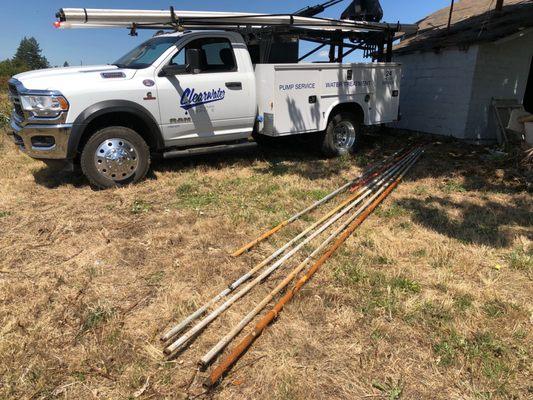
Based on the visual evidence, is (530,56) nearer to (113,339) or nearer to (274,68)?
(274,68)

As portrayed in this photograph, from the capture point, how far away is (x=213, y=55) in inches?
254

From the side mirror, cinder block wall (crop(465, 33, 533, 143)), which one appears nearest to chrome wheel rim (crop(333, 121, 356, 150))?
the side mirror

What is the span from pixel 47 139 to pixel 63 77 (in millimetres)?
834

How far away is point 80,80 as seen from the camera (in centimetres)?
549

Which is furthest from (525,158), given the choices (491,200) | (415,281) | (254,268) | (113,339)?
(113,339)

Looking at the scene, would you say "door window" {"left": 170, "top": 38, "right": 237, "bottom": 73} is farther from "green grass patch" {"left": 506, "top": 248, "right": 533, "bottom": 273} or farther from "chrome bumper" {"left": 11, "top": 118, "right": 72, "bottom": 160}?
"green grass patch" {"left": 506, "top": 248, "right": 533, "bottom": 273}

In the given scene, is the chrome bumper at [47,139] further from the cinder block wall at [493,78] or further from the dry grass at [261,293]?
the cinder block wall at [493,78]

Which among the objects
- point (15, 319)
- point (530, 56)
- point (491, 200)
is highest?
point (530, 56)

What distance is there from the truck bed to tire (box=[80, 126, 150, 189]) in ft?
6.76

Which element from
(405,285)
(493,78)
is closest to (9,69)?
(493,78)

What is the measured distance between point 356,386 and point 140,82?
16.0 feet

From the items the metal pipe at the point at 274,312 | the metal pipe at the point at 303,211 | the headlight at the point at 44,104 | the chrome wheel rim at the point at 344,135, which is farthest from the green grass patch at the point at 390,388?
the chrome wheel rim at the point at 344,135

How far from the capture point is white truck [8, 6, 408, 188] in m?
5.44

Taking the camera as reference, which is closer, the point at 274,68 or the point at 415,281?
the point at 415,281
